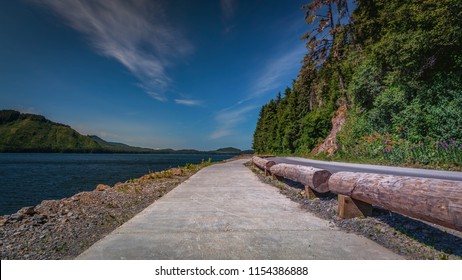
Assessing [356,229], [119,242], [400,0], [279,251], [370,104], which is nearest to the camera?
[279,251]

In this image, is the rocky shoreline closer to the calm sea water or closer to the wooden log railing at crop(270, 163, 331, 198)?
the wooden log railing at crop(270, 163, 331, 198)

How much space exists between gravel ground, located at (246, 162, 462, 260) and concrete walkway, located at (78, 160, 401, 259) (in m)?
0.25

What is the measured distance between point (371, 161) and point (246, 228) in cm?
1444

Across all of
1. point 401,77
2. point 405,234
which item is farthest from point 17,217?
point 401,77

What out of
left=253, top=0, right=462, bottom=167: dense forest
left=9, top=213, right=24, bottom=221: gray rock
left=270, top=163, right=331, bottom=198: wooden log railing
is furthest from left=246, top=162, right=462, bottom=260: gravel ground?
left=253, top=0, right=462, bottom=167: dense forest

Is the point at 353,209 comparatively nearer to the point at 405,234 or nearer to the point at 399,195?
the point at 405,234

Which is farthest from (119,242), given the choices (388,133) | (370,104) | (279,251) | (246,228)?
(370,104)

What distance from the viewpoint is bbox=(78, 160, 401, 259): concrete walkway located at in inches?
121

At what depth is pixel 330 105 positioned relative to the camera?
3241 cm

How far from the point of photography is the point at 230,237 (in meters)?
3.67

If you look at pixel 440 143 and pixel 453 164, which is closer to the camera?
pixel 453 164
